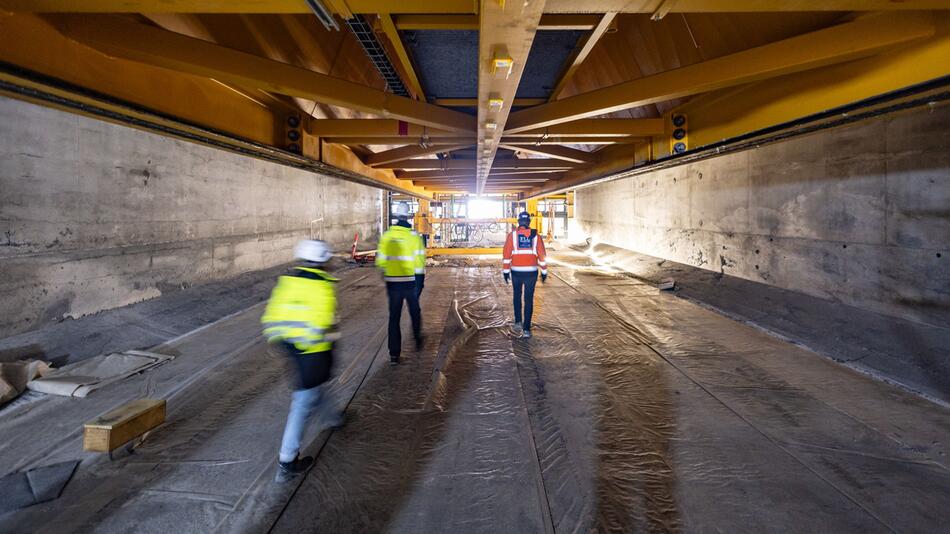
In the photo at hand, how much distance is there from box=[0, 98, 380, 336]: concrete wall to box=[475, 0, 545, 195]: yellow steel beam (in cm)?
512

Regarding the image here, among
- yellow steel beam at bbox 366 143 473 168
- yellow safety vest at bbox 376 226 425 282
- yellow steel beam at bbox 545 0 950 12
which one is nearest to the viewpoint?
yellow steel beam at bbox 545 0 950 12

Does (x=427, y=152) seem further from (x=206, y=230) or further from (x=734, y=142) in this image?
(x=734, y=142)

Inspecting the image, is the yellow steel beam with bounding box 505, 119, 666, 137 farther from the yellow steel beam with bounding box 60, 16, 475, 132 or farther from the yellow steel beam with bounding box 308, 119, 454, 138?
the yellow steel beam with bounding box 60, 16, 475, 132

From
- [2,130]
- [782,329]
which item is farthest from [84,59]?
[782,329]

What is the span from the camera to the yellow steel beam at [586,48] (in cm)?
407

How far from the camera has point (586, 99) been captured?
579cm

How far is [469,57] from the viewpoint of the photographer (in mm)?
5301

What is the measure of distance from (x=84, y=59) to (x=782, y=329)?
28.8 ft

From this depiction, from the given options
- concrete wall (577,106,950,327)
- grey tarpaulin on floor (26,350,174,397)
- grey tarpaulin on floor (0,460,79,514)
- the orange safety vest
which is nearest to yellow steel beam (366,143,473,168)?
the orange safety vest

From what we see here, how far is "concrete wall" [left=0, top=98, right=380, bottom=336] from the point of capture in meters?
4.58

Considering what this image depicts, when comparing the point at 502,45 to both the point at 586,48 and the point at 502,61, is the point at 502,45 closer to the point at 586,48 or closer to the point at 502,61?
the point at 502,61

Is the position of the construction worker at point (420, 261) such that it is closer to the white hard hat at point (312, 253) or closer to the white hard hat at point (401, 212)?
the white hard hat at point (401, 212)

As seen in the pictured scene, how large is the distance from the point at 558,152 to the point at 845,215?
571cm

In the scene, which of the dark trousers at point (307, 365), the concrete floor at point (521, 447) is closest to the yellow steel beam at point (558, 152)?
the concrete floor at point (521, 447)
